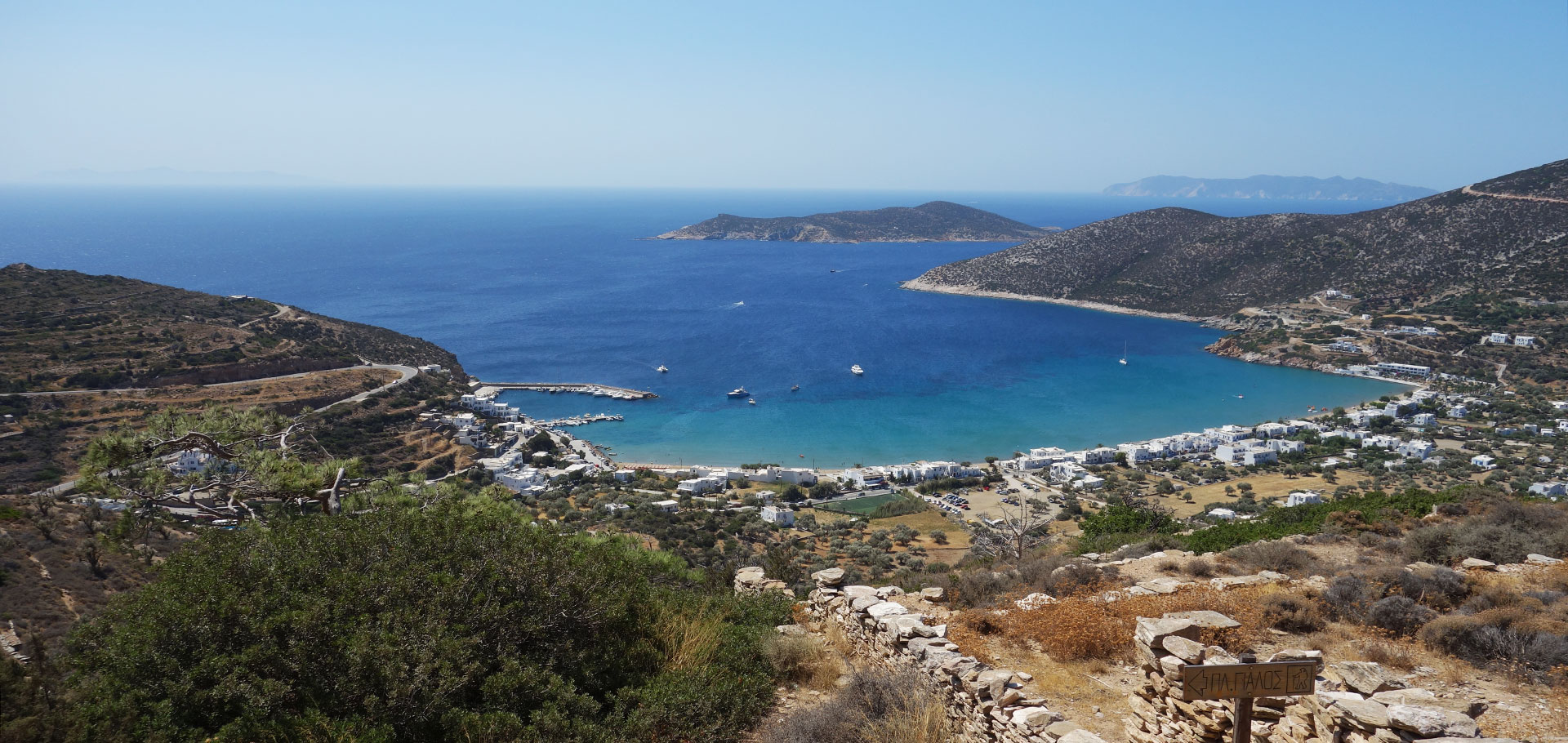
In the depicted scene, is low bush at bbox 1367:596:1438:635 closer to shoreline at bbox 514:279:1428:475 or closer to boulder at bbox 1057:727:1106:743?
boulder at bbox 1057:727:1106:743

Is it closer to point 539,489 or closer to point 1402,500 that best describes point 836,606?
point 1402,500

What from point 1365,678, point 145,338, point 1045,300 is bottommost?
point 1045,300

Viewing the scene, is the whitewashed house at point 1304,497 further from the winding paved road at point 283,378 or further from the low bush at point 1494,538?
the winding paved road at point 283,378

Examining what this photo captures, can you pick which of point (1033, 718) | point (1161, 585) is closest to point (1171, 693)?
point (1033, 718)

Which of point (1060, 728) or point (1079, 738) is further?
point (1060, 728)

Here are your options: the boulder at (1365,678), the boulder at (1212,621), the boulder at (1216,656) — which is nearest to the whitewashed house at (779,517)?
the boulder at (1212,621)

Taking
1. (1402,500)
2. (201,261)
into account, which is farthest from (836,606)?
(201,261)

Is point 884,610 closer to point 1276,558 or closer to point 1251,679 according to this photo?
point 1251,679
